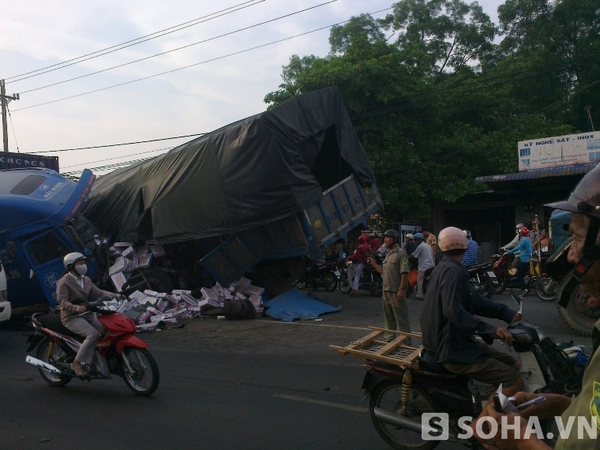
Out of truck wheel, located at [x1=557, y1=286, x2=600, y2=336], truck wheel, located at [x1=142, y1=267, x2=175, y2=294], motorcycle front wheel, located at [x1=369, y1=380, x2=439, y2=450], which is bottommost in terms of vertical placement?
truck wheel, located at [x1=557, y1=286, x2=600, y2=336]

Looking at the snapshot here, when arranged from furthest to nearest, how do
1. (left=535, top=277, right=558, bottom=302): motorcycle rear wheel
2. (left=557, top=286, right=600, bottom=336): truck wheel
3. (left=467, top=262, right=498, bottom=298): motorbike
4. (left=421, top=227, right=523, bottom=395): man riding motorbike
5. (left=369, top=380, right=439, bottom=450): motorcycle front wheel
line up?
(left=467, top=262, right=498, bottom=298): motorbike
(left=535, top=277, right=558, bottom=302): motorcycle rear wheel
(left=557, top=286, right=600, bottom=336): truck wheel
(left=369, top=380, right=439, bottom=450): motorcycle front wheel
(left=421, top=227, right=523, bottom=395): man riding motorbike

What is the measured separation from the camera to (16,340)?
9.73m

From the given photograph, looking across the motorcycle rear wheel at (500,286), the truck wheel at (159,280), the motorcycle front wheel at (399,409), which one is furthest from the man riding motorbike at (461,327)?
the motorcycle rear wheel at (500,286)

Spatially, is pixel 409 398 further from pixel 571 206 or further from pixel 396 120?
pixel 396 120

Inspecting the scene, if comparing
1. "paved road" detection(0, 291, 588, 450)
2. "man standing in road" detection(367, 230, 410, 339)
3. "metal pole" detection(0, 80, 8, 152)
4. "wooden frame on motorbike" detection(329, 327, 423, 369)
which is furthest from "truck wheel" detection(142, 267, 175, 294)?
"metal pole" detection(0, 80, 8, 152)

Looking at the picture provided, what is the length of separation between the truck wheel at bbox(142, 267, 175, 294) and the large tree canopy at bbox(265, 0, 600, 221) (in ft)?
35.8

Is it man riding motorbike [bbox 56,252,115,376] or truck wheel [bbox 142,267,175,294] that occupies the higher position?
man riding motorbike [bbox 56,252,115,376]

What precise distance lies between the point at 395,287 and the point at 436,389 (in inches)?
158

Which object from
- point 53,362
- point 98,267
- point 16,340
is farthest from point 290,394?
point 98,267

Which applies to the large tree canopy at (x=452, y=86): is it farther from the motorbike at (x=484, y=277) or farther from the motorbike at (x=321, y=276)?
the motorbike at (x=484, y=277)

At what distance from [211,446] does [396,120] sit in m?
19.2

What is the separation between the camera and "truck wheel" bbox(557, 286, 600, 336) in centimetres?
868

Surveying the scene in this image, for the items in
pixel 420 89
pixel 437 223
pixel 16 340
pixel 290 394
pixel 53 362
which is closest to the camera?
pixel 290 394

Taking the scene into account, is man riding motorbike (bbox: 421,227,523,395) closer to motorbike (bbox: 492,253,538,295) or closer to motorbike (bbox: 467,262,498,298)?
motorbike (bbox: 467,262,498,298)
